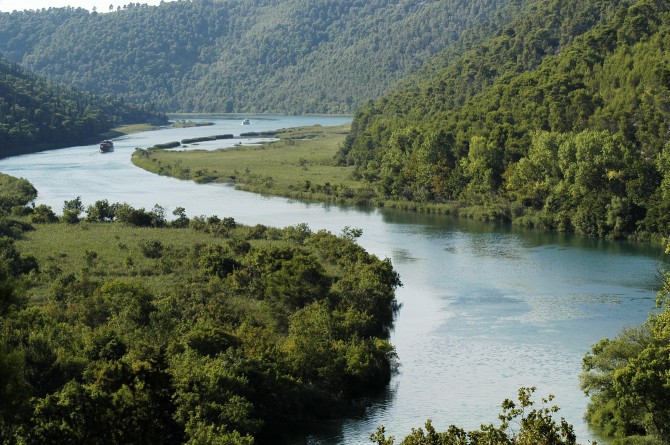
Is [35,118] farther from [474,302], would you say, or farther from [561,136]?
[474,302]

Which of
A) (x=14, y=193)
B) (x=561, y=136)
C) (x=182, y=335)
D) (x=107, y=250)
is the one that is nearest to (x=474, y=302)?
(x=182, y=335)

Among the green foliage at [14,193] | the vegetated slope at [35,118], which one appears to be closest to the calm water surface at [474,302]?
the green foliage at [14,193]

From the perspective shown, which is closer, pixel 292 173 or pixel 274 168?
pixel 292 173

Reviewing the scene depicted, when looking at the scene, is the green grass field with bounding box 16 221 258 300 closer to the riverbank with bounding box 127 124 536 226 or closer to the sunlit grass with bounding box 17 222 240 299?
the sunlit grass with bounding box 17 222 240 299

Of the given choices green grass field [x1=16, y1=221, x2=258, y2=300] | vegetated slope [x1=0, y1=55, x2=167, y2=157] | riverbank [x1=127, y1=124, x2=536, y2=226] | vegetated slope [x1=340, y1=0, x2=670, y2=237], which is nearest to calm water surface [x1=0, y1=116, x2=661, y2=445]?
riverbank [x1=127, y1=124, x2=536, y2=226]

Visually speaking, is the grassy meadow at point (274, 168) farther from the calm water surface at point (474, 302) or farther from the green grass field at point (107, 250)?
the green grass field at point (107, 250)

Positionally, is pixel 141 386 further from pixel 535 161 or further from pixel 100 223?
pixel 535 161

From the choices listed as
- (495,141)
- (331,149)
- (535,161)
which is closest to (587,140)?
(535,161)
